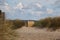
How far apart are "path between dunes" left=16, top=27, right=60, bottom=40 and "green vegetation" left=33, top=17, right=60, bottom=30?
0.10 meters

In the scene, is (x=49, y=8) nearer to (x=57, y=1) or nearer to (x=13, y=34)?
(x=57, y=1)

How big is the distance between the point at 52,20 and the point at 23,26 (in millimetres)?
577

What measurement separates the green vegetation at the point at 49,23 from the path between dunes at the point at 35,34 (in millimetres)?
98

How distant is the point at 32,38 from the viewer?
3.41 m

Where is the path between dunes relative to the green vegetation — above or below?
below

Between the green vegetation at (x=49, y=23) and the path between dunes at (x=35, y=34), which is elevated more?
the green vegetation at (x=49, y=23)

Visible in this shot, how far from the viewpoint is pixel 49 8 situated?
349 cm

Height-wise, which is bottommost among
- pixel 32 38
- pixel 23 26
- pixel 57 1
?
pixel 32 38

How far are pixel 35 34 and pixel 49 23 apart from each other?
34cm

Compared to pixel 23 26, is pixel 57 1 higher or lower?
higher

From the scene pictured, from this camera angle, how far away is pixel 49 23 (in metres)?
3.44

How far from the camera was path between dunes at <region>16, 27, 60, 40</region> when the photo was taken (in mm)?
3387

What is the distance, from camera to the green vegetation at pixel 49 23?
3.42 m

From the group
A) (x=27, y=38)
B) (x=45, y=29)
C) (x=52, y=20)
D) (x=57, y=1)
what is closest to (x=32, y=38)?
(x=27, y=38)
